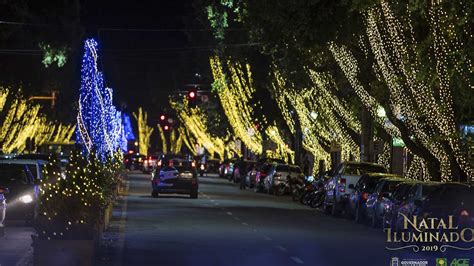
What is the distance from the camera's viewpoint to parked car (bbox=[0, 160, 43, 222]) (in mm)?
29062

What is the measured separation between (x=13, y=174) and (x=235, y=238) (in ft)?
23.1

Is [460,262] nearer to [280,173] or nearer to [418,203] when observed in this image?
[418,203]

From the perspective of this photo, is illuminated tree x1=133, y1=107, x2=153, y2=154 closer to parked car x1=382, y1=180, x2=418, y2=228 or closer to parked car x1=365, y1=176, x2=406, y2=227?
parked car x1=365, y1=176, x2=406, y2=227

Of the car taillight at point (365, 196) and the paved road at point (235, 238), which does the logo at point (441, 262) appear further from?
the car taillight at point (365, 196)

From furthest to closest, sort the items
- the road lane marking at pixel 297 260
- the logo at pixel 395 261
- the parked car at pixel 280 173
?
1. the parked car at pixel 280 173
2. the road lane marking at pixel 297 260
3. the logo at pixel 395 261

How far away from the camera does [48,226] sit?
18.1 metres

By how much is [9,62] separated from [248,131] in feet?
96.6

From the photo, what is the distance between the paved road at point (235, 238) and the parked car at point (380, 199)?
506 millimetres

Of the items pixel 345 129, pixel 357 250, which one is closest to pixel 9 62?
pixel 345 129

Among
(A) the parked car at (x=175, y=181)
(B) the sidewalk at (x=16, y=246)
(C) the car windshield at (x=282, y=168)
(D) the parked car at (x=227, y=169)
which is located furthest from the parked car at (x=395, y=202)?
(D) the parked car at (x=227, y=169)

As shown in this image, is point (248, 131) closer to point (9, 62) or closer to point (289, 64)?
point (9, 62)

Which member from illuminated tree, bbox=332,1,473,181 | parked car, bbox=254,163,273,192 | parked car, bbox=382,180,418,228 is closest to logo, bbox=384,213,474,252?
parked car, bbox=382,180,418,228

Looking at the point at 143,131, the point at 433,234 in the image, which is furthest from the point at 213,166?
the point at 433,234

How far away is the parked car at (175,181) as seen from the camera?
49.2 metres
